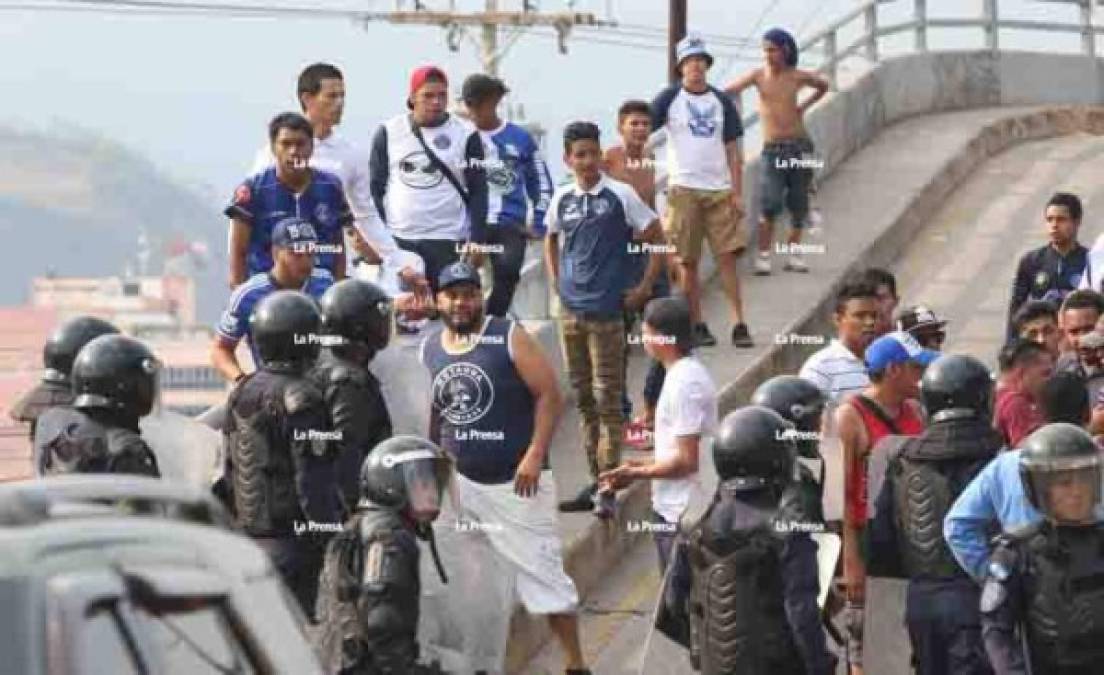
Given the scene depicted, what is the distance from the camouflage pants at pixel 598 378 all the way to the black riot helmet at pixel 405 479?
15.6 ft

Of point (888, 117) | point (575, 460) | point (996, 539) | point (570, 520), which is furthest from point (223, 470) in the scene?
point (888, 117)

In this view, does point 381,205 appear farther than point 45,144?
No

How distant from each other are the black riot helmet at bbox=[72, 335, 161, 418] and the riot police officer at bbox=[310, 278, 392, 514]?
685mm

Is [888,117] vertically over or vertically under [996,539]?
over

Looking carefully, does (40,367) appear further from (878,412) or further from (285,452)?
(878,412)

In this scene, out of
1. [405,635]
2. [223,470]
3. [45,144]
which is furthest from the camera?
[45,144]

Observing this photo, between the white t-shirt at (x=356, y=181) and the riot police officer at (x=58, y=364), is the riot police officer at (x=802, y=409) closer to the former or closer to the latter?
the riot police officer at (x=58, y=364)

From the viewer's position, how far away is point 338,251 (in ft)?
41.9

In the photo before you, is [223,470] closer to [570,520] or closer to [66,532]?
[570,520]

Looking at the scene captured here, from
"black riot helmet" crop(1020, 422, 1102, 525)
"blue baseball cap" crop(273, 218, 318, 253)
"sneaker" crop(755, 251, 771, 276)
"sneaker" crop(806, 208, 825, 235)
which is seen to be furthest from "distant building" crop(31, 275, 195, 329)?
"black riot helmet" crop(1020, 422, 1102, 525)

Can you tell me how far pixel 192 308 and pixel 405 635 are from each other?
75.5 m

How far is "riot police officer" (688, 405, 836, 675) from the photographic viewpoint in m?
9.75

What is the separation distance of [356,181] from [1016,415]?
11.2 ft

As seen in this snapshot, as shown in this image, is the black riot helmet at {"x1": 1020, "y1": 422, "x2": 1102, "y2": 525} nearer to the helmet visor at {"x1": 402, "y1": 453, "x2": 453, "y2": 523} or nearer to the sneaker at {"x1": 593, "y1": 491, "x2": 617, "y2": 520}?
the helmet visor at {"x1": 402, "y1": 453, "x2": 453, "y2": 523}
